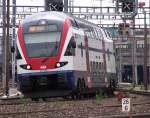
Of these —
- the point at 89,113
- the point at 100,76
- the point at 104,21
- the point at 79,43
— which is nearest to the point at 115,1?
the point at 104,21

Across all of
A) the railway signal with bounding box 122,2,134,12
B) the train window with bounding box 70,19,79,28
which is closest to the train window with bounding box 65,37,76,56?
the train window with bounding box 70,19,79,28

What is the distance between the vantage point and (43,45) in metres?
23.3

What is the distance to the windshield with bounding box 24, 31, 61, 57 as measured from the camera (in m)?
23.2

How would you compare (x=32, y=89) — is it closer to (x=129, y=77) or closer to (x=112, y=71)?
(x=112, y=71)

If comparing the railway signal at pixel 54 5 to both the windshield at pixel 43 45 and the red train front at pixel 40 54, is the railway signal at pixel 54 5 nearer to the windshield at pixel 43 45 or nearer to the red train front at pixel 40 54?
the red train front at pixel 40 54

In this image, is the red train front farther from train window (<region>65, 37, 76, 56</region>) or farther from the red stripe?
train window (<region>65, 37, 76, 56</region>)

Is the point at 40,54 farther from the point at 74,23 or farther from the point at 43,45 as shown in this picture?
the point at 74,23

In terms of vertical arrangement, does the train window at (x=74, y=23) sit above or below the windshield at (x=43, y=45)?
above

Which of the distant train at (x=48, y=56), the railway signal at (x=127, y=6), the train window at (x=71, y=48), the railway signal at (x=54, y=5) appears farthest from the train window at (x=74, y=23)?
the railway signal at (x=127, y=6)

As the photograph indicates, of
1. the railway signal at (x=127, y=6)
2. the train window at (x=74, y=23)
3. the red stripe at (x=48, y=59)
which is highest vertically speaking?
the railway signal at (x=127, y=6)

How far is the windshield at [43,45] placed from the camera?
2316 cm

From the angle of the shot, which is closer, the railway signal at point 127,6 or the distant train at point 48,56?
the distant train at point 48,56

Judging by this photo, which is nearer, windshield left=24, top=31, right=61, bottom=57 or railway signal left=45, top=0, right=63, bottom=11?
windshield left=24, top=31, right=61, bottom=57

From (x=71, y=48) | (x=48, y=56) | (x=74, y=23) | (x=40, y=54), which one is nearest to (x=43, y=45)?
(x=40, y=54)
